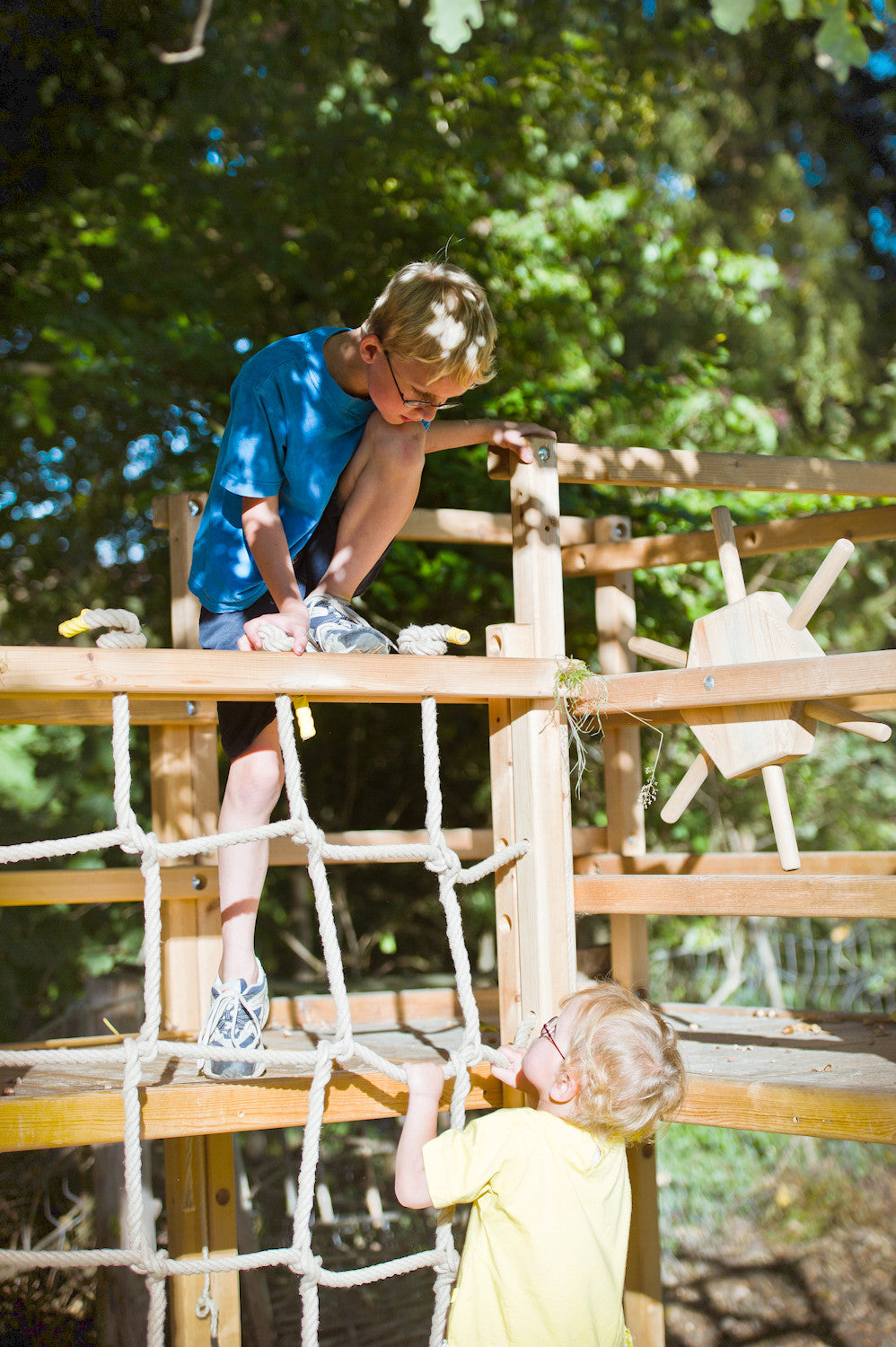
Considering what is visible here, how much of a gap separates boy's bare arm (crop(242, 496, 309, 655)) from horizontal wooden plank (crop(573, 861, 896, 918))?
0.83m

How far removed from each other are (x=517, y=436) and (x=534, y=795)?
679 millimetres

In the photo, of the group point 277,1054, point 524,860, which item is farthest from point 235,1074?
point 524,860

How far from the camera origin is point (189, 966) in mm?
2691

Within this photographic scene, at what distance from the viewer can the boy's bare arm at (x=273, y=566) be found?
6.00 feet

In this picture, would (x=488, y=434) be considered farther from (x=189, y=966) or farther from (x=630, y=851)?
(x=189, y=966)

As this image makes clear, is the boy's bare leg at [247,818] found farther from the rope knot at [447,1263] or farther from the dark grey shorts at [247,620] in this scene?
the rope knot at [447,1263]

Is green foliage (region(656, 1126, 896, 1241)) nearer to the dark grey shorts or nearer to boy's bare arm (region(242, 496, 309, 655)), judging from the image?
the dark grey shorts

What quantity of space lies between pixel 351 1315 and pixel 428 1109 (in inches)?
130

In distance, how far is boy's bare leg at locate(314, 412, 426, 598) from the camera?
2.05 metres

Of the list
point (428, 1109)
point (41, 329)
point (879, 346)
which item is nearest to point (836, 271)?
point (879, 346)

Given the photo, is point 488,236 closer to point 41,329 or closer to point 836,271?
point 41,329

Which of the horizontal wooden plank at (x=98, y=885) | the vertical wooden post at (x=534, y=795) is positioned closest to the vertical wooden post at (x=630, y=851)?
the vertical wooden post at (x=534, y=795)

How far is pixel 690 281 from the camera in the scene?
6.46 metres

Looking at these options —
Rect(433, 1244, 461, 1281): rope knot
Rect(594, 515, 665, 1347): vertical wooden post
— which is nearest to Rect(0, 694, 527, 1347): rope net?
Rect(433, 1244, 461, 1281): rope knot
